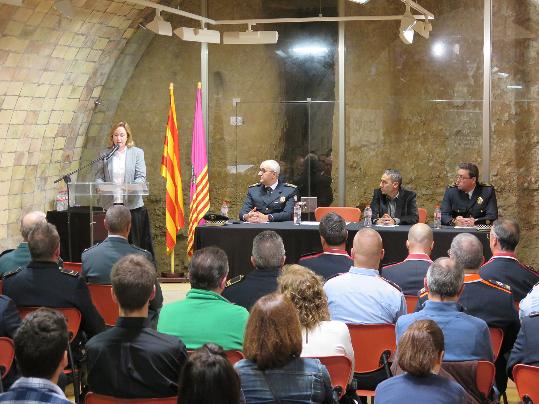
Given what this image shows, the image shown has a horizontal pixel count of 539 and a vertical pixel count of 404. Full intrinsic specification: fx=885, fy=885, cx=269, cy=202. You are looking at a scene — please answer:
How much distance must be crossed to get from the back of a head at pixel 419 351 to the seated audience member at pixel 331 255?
89.4 inches

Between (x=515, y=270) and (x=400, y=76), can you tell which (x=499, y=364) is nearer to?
(x=515, y=270)

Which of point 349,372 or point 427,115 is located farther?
point 427,115

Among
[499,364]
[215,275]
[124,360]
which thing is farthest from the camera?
[499,364]

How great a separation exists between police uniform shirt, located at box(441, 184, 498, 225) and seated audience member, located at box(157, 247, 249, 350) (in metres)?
4.52

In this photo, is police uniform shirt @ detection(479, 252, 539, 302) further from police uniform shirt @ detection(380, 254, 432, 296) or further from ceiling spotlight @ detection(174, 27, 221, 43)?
ceiling spotlight @ detection(174, 27, 221, 43)

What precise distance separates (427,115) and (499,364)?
19.5ft

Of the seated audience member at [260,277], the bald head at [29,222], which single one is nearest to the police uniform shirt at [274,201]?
the bald head at [29,222]

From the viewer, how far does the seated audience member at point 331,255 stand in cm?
550

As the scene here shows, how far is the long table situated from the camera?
756 centimetres

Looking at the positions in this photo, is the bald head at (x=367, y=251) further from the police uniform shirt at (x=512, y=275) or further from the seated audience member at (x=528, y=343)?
the seated audience member at (x=528, y=343)

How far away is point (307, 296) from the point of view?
371 centimetres

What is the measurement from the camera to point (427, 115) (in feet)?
33.4

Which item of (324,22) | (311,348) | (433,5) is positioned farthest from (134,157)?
(311,348)

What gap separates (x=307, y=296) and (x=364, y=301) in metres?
0.84
